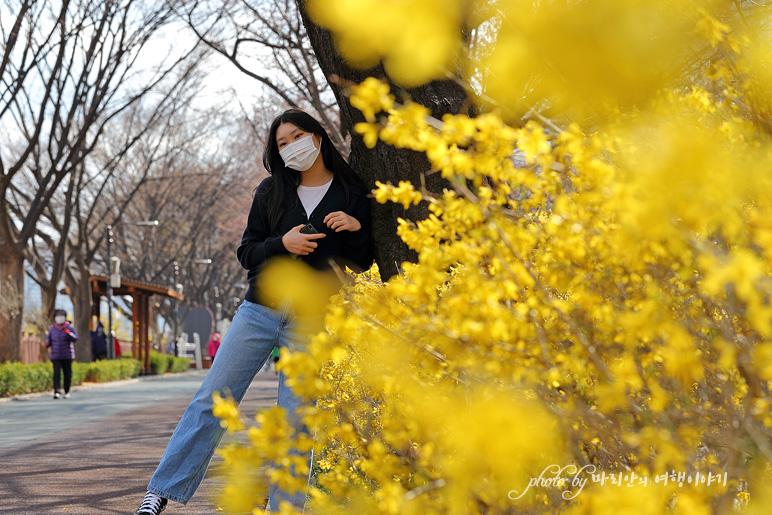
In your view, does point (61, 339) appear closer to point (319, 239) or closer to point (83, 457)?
point (83, 457)

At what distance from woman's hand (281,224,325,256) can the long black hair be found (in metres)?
0.24

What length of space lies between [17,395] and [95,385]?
5.79 m

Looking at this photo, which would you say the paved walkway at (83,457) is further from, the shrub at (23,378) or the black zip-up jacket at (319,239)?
the shrub at (23,378)

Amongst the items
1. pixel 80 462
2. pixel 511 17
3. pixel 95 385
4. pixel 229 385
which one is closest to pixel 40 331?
pixel 95 385

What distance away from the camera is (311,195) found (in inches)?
136

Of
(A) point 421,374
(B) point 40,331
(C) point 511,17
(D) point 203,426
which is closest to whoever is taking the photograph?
(C) point 511,17

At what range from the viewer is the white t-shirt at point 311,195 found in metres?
3.43

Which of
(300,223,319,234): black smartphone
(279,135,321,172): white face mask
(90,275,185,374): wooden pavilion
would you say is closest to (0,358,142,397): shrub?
(90,275,185,374): wooden pavilion

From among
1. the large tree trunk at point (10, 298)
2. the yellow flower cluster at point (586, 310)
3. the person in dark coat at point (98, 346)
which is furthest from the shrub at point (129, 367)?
the yellow flower cluster at point (586, 310)

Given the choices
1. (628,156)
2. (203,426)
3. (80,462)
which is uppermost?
(628,156)

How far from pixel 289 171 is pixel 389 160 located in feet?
1.29

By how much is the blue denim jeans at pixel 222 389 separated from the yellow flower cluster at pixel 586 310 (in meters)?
1.32

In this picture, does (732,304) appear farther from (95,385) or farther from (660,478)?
(95,385)

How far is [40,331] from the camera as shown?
25.6 m
